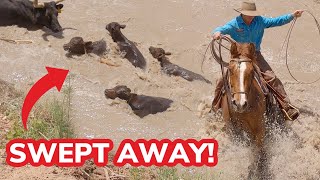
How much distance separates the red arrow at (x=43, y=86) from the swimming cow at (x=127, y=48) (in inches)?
61.7

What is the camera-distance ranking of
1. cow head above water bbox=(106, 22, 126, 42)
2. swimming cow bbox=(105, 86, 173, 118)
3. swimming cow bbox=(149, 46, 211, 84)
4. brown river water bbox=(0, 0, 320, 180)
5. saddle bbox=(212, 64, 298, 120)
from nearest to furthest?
saddle bbox=(212, 64, 298, 120)
brown river water bbox=(0, 0, 320, 180)
swimming cow bbox=(105, 86, 173, 118)
swimming cow bbox=(149, 46, 211, 84)
cow head above water bbox=(106, 22, 126, 42)

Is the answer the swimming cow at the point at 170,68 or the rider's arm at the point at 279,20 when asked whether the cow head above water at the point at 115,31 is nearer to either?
the swimming cow at the point at 170,68

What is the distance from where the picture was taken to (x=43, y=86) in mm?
9602

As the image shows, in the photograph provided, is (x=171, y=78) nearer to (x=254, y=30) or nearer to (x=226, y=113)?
(x=254, y=30)

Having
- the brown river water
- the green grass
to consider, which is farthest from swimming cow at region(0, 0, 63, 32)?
the green grass

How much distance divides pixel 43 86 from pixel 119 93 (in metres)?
1.43

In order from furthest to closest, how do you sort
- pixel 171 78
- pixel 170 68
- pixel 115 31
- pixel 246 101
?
pixel 115 31 → pixel 170 68 → pixel 171 78 → pixel 246 101

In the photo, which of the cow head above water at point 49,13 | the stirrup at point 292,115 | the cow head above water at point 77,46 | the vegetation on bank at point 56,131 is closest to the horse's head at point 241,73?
the vegetation on bank at point 56,131

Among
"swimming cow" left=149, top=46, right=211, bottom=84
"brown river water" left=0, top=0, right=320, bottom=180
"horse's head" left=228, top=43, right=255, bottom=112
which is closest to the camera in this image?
"horse's head" left=228, top=43, right=255, bottom=112

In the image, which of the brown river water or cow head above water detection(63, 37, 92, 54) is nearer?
the brown river water

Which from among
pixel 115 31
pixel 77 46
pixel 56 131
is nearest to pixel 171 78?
pixel 115 31

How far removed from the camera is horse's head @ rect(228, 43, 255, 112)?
634 centimetres

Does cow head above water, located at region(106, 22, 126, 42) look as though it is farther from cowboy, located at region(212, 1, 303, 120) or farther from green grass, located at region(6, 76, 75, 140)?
cowboy, located at region(212, 1, 303, 120)

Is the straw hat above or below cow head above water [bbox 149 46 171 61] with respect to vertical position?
above
